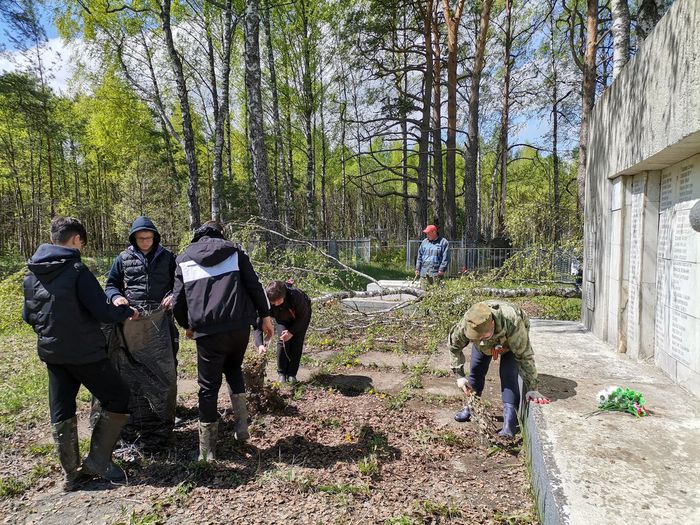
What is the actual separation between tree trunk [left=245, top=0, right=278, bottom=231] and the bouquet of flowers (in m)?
7.40

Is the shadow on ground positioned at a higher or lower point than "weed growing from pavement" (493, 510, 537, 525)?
higher

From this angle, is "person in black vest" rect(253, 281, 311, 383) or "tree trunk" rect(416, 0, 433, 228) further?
"tree trunk" rect(416, 0, 433, 228)

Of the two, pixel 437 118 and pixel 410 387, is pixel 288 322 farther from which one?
pixel 437 118

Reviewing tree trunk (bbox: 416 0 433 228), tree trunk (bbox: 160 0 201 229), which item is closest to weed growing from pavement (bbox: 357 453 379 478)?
tree trunk (bbox: 160 0 201 229)

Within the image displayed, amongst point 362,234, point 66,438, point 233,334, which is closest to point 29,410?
point 66,438

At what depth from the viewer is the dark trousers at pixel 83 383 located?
2982 mm

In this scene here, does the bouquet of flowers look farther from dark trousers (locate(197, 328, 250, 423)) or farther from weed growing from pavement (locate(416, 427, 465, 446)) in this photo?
dark trousers (locate(197, 328, 250, 423))

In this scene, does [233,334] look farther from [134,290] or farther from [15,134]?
[15,134]

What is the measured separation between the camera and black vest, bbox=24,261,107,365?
287cm

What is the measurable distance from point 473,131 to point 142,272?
13.7 m

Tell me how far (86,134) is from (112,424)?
2705cm

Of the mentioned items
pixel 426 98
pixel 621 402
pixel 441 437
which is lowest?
pixel 441 437

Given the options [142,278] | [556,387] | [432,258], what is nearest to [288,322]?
[142,278]

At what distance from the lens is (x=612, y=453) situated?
258 cm
